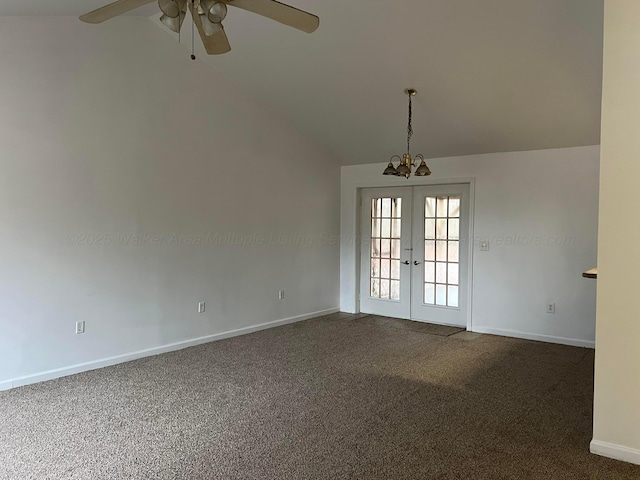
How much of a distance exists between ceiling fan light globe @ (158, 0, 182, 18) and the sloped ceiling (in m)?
2.00

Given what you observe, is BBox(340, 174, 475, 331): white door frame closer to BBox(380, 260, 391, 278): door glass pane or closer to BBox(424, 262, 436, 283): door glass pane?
BBox(380, 260, 391, 278): door glass pane

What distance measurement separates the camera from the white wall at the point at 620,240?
8.48 ft

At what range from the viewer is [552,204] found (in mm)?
5348

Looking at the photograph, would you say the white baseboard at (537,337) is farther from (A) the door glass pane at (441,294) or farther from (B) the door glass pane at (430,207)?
(B) the door glass pane at (430,207)

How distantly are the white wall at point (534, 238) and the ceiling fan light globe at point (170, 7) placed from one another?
447cm

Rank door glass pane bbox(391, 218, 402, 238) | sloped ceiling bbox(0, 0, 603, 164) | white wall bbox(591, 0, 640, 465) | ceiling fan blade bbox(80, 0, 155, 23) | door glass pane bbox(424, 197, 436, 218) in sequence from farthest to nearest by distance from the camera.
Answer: door glass pane bbox(391, 218, 402, 238)
door glass pane bbox(424, 197, 436, 218)
sloped ceiling bbox(0, 0, 603, 164)
white wall bbox(591, 0, 640, 465)
ceiling fan blade bbox(80, 0, 155, 23)

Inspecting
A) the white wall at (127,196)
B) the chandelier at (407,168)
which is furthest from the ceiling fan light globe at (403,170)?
the white wall at (127,196)

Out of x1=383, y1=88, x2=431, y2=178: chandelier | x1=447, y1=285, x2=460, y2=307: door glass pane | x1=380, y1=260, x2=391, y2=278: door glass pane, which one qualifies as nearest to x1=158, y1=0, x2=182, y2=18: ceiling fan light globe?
x1=383, y1=88, x2=431, y2=178: chandelier

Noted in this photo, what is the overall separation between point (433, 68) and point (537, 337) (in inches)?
130

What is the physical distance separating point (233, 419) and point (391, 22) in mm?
3377

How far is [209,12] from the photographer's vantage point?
87.8 inches

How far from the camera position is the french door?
6254 mm

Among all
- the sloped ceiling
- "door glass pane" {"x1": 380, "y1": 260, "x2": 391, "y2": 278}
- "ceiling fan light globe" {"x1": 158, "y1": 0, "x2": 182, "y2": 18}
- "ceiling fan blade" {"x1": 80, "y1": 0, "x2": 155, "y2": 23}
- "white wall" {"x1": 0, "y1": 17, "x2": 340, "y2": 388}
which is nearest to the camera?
"ceiling fan light globe" {"x1": 158, "y1": 0, "x2": 182, "y2": 18}

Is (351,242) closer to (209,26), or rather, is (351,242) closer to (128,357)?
(128,357)
